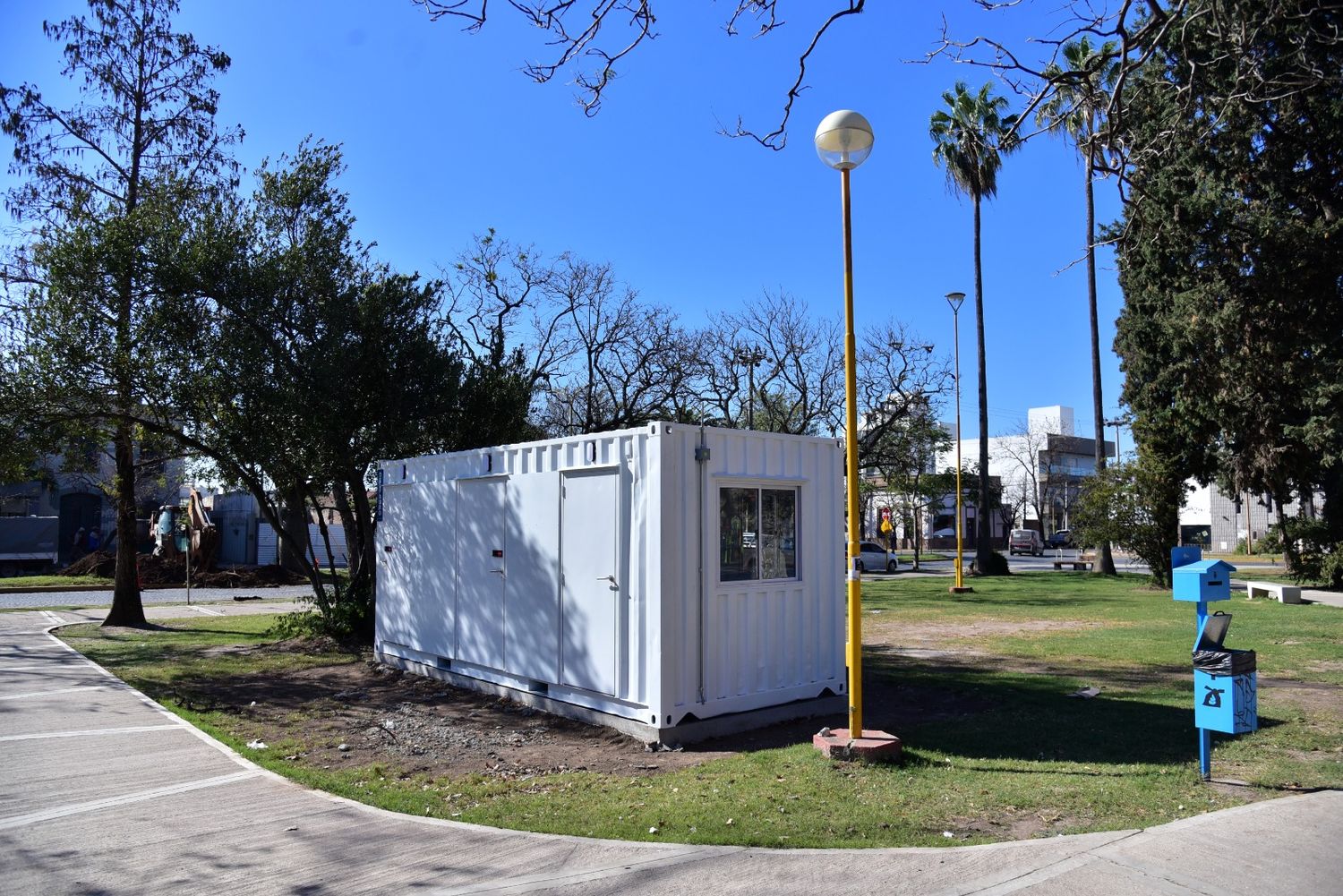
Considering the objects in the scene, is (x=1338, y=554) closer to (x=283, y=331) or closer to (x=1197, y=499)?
(x=283, y=331)

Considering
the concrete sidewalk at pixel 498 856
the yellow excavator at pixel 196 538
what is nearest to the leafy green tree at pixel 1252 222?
the concrete sidewalk at pixel 498 856

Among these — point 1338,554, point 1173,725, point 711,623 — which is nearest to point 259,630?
point 711,623

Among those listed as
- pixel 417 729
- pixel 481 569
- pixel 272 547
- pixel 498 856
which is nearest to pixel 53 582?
pixel 272 547

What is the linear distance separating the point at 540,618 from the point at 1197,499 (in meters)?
72.0

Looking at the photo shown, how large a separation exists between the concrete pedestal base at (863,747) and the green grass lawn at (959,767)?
0.13 m

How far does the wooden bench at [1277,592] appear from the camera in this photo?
20.9 meters

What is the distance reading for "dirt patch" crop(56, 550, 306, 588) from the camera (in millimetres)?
31375

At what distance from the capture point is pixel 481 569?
33.9 feet

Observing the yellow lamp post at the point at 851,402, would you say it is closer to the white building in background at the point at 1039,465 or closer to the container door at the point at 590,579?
the container door at the point at 590,579

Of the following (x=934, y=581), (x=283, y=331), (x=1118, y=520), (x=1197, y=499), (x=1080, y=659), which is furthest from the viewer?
(x=1197, y=499)

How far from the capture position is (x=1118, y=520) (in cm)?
2659

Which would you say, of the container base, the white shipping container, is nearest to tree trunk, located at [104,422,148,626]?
the white shipping container

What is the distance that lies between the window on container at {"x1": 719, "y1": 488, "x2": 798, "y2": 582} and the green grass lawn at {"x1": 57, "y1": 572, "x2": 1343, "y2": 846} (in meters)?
1.59

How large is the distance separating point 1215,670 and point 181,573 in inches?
1334
